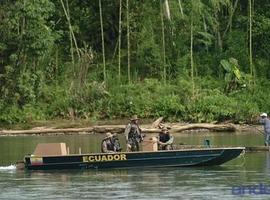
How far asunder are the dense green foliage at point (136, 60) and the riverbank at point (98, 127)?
4.52 feet

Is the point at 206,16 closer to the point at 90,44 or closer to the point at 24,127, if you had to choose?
the point at 90,44

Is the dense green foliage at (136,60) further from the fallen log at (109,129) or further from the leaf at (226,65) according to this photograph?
the fallen log at (109,129)

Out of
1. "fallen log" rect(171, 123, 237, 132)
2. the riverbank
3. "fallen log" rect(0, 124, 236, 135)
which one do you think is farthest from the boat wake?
"fallen log" rect(171, 123, 237, 132)

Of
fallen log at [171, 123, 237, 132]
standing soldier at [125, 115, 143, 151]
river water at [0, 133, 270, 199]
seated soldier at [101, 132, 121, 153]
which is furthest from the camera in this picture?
fallen log at [171, 123, 237, 132]

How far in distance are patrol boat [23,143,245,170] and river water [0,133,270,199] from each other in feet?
0.78

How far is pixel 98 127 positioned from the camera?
44.0 metres

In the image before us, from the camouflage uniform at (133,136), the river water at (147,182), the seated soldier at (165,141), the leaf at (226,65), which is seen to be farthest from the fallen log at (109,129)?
the seated soldier at (165,141)

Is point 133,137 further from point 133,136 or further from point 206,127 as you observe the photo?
point 206,127

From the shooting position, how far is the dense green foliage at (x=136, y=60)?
48.4 meters

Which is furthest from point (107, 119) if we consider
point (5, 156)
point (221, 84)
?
point (5, 156)

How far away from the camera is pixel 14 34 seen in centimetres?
5078

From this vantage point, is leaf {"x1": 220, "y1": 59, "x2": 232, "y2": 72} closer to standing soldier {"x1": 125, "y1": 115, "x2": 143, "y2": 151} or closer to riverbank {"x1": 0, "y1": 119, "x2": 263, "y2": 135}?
riverbank {"x1": 0, "y1": 119, "x2": 263, "y2": 135}

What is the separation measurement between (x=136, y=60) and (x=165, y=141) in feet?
87.0

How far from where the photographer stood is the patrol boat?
26.9 meters
